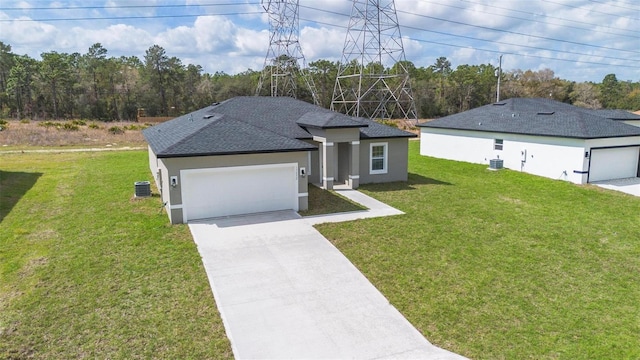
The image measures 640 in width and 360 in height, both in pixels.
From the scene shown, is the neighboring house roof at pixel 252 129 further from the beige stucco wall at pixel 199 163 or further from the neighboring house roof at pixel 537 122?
the neighboring house roof at pixel 537 122

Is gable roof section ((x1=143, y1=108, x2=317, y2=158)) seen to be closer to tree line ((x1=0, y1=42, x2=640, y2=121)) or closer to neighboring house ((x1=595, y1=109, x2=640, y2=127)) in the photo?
neighboring house ((x1=595, y1=109, x2=640, y2=127))

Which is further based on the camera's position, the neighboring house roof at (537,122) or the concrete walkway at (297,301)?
the neighboring house roof at (537,122)

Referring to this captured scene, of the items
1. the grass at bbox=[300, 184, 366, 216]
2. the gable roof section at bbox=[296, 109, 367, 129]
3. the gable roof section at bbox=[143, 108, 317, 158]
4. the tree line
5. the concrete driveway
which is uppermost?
the tree line

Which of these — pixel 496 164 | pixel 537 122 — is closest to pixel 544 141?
pixel 537 122

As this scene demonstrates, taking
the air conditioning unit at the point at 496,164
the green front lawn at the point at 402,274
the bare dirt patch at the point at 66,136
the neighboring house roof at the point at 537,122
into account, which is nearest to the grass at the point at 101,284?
the green front lawn at the point at 402,274

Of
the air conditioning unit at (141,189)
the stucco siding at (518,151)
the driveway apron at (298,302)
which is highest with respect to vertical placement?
the stucco siding at (518,151)

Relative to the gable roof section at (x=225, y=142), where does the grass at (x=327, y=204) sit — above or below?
below

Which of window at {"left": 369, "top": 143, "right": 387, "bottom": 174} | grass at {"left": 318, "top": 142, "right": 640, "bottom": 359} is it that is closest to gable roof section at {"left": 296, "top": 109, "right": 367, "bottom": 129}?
window at {"left": 369, "top": 143, "right": 387, "bottom": 174}
